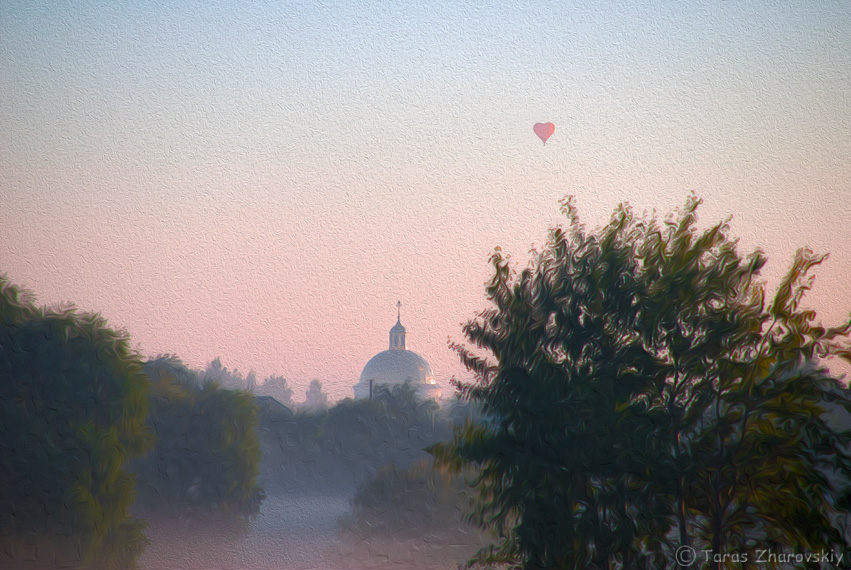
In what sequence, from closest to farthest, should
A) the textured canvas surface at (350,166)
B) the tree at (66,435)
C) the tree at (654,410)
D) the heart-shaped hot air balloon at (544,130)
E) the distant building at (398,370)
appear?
the tree at (654,410) < the textured canvas surface at (350,166) < the heart-shaped hot air balloon at (544,130) < the distant building at (398,370) < the tree at (66,435)

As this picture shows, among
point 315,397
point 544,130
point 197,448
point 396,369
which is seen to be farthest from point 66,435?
point 544,130

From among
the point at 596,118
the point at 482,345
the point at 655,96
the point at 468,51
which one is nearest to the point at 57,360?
the point at 482,345

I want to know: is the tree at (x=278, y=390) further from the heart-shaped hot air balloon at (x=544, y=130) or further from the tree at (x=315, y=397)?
the heart-shaped hot air balloon at (x=544, y=130)

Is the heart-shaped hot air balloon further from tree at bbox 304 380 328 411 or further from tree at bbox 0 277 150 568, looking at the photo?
tree at bbox 0 277 150 568

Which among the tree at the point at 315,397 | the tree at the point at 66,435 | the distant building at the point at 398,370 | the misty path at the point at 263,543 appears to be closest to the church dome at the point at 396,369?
the distant building at the point at 398,370

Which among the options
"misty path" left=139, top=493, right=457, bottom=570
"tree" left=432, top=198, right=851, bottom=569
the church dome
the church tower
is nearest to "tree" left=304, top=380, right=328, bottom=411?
Result: the church dome

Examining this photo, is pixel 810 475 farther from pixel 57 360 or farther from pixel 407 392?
pixel 57 360

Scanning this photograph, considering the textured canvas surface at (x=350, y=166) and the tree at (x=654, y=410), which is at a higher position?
the textured canvas surface at (x=350, y=166)

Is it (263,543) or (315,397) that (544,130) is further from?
(263,543)
